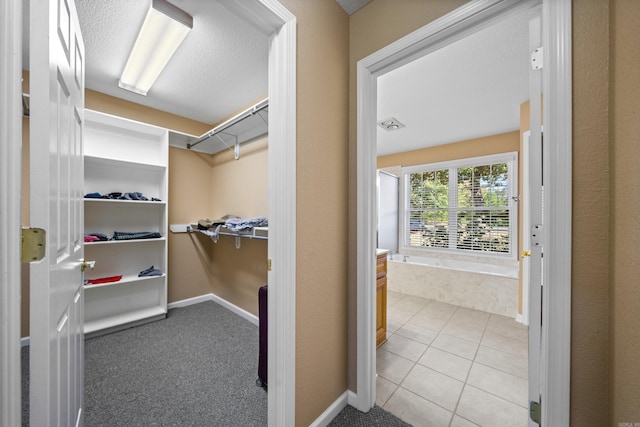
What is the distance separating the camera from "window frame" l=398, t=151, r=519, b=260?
3670mm

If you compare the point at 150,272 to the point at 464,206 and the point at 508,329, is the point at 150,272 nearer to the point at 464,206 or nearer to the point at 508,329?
the point at 508,329

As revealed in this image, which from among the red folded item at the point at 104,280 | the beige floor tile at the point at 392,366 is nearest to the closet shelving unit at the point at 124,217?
the red folded item at the point at 104,280

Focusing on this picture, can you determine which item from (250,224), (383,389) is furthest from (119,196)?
(383,389)

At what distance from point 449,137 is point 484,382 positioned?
11.1 ft

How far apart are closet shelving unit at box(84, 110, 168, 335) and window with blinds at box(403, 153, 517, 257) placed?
13.7ft

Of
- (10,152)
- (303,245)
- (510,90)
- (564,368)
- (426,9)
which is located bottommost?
(564,368)

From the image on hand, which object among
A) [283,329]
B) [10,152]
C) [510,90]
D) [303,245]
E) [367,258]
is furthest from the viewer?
[510,90]

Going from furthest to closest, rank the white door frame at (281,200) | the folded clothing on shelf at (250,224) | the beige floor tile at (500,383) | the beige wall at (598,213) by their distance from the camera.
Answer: the folded clothing on shelf at (250,224) → the beige floor tile at (500,383) → the white door frame at (281,200) → the beige wall at (598,213)

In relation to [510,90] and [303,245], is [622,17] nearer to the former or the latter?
[303,245]

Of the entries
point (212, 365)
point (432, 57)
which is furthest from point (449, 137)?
point (212, 365)

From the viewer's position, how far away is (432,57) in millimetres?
1928

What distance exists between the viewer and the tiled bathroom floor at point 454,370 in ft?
4.88

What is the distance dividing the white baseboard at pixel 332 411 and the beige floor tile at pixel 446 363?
0.83 m

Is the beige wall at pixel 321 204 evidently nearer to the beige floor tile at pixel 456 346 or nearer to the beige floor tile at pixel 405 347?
the beige floor tile at pixel 405 347
